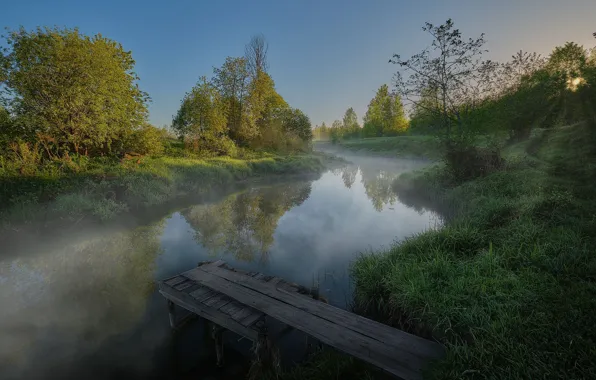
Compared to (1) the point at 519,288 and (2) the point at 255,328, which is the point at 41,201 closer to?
(2) the point at 255,328

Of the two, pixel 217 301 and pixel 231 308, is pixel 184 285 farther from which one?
pixel 231 308

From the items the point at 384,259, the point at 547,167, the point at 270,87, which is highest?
the point at 270,87

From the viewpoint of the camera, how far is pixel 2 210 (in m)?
9.43

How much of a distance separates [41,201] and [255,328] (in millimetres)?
11900

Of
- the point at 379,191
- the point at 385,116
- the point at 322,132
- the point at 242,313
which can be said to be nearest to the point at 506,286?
the point at 242,313

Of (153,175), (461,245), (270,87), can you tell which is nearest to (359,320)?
(461,245)

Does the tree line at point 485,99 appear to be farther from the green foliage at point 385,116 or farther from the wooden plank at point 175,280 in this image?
the green foliage at point 385,116

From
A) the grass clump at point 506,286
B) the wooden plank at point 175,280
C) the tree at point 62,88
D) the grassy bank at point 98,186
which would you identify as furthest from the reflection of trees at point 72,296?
the tree at point 62,88

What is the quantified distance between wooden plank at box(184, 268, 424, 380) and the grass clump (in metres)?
0.34

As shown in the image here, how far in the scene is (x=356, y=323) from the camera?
4035 millimetres

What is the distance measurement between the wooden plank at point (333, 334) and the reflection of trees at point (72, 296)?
2232mm

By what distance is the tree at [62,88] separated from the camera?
1238 cm

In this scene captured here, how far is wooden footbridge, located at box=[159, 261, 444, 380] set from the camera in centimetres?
342

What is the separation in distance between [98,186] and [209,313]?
1158cm
